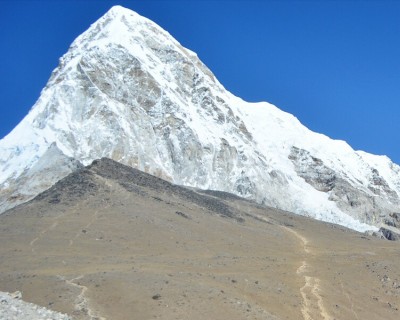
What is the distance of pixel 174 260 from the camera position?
82.2 m

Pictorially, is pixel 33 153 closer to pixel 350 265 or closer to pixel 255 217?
pixel 255 217

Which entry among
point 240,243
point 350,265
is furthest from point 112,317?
point 240,243

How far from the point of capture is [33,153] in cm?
19250

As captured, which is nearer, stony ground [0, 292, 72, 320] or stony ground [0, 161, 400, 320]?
stony ground [0, 292, 72, 320]

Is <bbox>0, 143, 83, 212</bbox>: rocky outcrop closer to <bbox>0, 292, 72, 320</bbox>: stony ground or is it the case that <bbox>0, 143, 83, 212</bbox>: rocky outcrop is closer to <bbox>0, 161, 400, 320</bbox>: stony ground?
<bbox>0, 161, 400, 320</bbox>: stony ground

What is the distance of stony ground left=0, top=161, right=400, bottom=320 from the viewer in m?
59.1

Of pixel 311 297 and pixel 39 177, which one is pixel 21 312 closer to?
pixel 311 297

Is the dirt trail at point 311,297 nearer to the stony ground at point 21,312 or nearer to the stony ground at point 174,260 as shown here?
the stony ground at point 174,260

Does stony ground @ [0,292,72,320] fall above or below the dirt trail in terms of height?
below

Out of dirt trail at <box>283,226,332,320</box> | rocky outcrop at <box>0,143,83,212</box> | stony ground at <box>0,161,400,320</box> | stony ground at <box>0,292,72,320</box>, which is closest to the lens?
stony ground at <box>0,292,72,320</box>

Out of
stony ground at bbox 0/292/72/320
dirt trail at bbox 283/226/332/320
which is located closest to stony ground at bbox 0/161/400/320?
dirt trail at bbox 283/226/332/320

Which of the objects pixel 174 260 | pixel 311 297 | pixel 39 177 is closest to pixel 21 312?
pixel 311 297

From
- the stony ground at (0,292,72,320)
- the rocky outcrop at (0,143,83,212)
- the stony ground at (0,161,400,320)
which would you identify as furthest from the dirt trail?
the rocky outcrop at (0,143,83,212)

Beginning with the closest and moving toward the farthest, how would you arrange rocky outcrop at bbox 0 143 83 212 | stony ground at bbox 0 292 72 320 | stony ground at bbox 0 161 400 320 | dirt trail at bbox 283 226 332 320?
stony ground at bbox 0 292 72 320, stony ground at bbox 0 161 400 320, dirt trail at bbox 283 226 332 320, rocky outcrop at bbox 0 143 83 212
